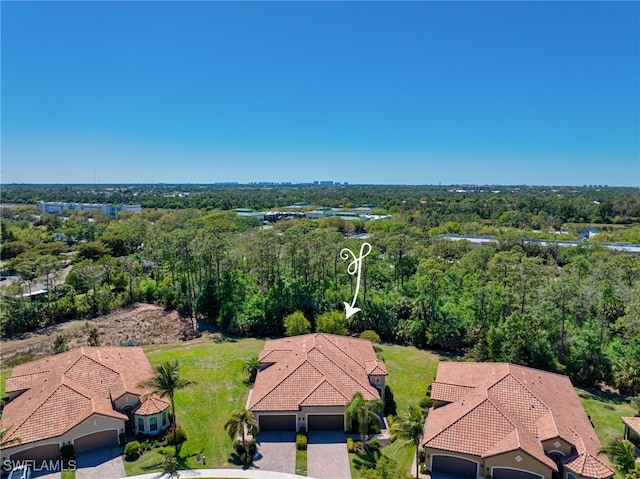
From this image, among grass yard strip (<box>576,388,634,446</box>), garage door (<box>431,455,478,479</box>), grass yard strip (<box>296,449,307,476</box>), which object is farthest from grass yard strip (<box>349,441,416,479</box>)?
grass yard strip (<box>576,388,634,446</box>)

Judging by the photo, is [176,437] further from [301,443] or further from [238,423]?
[301,443]

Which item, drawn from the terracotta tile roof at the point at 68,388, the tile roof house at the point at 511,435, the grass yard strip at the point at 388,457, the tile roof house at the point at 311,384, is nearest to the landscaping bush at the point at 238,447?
the tile roof house at the point at 311,384

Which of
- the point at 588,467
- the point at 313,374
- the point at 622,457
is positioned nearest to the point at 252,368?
the point at 313,374

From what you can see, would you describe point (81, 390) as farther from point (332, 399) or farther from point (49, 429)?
point (332, 399)

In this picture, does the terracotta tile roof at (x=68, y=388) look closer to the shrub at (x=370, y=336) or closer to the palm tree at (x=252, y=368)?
the palm tree at (x=252, y=368)

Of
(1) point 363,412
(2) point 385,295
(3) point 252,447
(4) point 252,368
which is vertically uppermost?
(2) point 385,295

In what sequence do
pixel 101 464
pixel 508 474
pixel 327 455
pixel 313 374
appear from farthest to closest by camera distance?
pixel 313 374 < pixel 327 455 < pixel 101 464 < pixel 508 474

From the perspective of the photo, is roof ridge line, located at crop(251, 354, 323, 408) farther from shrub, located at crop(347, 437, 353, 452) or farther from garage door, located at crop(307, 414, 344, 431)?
shrub, located at crop(347, 437, 353, 452)
